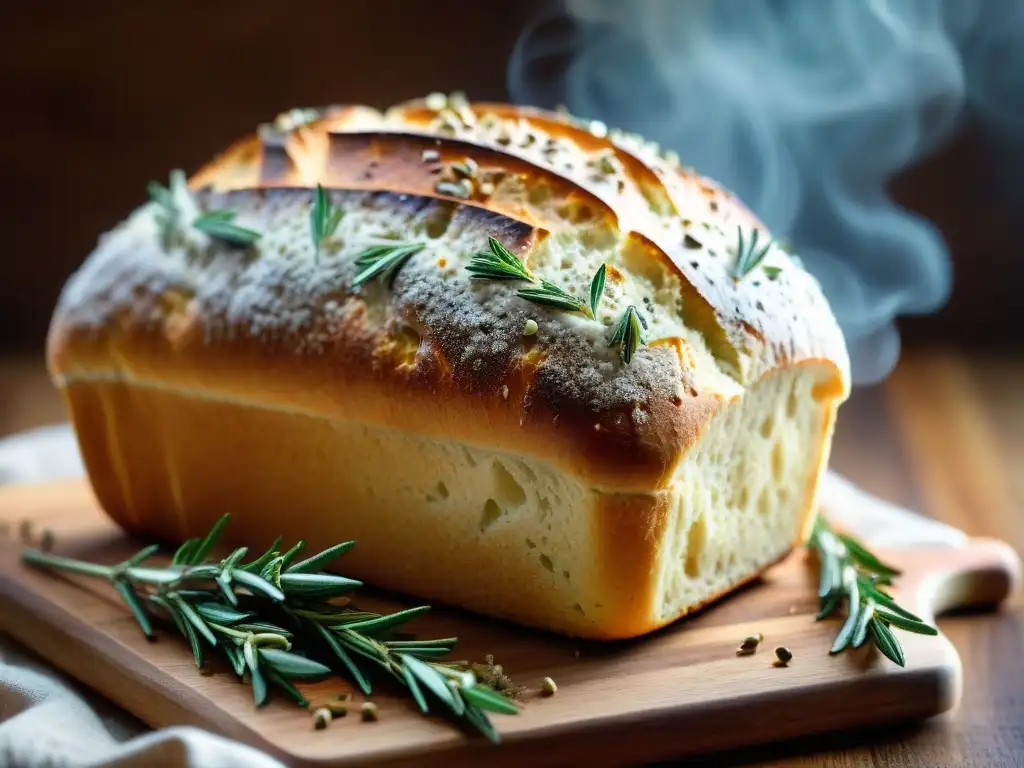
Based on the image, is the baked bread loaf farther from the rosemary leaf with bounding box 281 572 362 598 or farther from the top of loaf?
the rosemary leaf with bounding box 281 572 362 598

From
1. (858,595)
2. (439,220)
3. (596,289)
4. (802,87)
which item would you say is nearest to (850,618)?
(858,595)

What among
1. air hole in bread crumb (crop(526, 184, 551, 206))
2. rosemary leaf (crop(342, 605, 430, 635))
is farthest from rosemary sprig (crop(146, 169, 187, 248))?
rosemary leaf (crop(342, 605, 430, 635))

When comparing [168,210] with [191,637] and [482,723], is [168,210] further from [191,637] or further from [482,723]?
[482,723]

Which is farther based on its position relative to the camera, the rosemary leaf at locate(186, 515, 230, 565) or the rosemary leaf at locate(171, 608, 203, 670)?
the rosemary leaf at locate(186, 515, 230, 565)

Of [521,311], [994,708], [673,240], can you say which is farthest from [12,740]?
[994,708]

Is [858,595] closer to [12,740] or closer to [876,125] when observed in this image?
[12,740]

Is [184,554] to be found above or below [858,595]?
above
